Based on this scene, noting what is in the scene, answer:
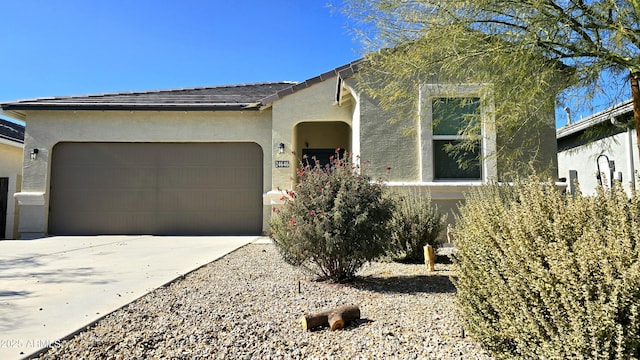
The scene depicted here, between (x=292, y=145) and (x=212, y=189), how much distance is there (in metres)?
2.82

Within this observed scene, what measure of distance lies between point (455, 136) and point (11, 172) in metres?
15.2

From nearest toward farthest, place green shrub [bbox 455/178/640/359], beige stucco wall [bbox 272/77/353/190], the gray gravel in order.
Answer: green shrub [bbox 455/178/640/359] → the gray gravel → beige stucco wall [bbox 272/77/353/190]

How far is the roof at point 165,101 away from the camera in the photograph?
1116cm

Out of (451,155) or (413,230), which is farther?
(451,155)

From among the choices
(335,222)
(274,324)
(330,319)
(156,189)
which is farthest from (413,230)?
(156,189)

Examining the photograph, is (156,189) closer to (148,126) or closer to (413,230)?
(148,126)

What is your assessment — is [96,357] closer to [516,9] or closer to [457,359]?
[457,359]

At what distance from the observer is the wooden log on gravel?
3.52 meters

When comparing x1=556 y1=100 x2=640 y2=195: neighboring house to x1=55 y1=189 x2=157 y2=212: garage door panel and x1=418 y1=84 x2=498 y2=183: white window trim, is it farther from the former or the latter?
x1=55 y1=189 x2=157 y2=212: garage door panel

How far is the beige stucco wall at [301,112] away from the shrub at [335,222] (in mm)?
5822

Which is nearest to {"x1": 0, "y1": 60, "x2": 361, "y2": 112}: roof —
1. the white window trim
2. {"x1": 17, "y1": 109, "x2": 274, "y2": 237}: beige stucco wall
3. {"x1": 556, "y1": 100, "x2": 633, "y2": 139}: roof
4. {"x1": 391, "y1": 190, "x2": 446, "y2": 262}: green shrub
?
{"x1": 17, "y1": 109, "x2": 274, "y2": 237}: beige stucco wall

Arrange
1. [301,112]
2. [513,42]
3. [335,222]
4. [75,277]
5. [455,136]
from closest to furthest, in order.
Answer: [335,222] < [513,42] < [75,277] < [455,136] < [301,112]

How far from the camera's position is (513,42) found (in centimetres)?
519

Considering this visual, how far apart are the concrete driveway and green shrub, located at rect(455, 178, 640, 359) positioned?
344 cm
